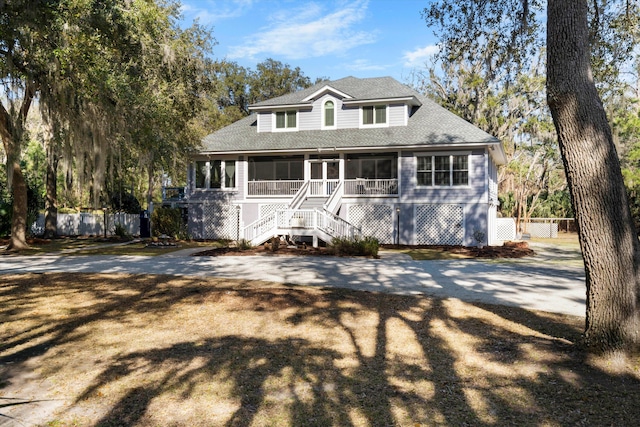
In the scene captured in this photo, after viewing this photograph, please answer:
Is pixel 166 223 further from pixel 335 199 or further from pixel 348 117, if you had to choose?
pixel 348 117

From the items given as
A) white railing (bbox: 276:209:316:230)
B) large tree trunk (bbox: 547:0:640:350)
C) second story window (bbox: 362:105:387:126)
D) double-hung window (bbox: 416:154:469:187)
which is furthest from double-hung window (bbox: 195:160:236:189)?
large tree trunk (bbox: 547:0:640:350)

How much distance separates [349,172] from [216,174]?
693 cm

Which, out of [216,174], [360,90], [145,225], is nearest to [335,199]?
[360,90]

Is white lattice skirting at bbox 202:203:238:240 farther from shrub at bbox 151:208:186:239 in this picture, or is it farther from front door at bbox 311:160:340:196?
front door at bbox 311:160:340:196

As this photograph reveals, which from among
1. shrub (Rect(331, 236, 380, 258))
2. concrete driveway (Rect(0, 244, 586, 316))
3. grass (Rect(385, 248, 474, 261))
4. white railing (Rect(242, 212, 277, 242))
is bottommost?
grass (Rect(385, 248, 474, 261))

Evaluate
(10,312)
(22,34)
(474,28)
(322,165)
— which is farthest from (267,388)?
(322,165)

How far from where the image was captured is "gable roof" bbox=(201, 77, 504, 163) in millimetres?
20219

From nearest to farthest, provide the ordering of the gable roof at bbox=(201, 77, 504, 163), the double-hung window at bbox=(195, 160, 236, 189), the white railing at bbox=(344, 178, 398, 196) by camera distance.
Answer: the gable roof at bbox=(201, 77, 504, 163)
the white railing at bbox=(344, 178, 398, 196)
the double-hung window at bbox=(195, 160, 236, 189)

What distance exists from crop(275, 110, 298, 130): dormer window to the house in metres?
0.05

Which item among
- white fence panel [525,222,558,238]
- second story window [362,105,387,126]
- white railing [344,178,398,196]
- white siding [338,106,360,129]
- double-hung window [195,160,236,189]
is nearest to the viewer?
white railing [344,178,398,196]

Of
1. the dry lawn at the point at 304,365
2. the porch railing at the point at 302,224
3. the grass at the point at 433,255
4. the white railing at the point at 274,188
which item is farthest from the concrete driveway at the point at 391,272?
the white railing at the point at 274,188

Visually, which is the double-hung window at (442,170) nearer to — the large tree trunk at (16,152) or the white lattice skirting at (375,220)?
the white lattice skirting at (375,220)

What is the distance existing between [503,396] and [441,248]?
15.7 meters

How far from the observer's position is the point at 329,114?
23.4 meters
